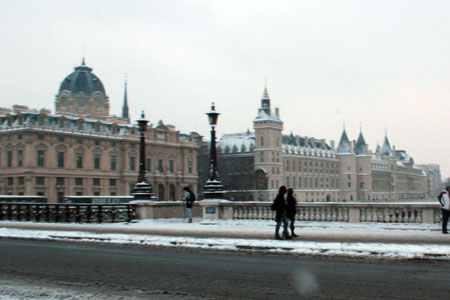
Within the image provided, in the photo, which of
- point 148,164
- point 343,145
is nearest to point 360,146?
Result: point 343,145

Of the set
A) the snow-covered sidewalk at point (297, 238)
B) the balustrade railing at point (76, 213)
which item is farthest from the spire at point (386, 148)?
the snow-covered sidewalk at point (297, 238)

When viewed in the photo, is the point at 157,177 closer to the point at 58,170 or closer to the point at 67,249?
the point at 58,170

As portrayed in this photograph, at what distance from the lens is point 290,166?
438ft

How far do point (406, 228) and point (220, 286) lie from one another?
12.2 metres

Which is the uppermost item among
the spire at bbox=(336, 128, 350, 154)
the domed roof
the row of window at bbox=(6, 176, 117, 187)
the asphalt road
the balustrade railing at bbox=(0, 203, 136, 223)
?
the domed roof

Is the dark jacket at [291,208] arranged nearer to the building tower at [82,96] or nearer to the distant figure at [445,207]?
the distant figure at [445,207]

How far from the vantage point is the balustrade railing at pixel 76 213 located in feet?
82.3

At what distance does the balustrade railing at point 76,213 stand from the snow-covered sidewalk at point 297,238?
2329 millimetres

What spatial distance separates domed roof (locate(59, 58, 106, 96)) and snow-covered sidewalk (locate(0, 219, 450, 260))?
73.1 meters

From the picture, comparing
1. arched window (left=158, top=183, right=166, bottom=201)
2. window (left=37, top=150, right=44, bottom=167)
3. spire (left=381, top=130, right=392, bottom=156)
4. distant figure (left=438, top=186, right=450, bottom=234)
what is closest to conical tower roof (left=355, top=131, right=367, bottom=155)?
spire (left=381, top=130, right=392, bottom=156)

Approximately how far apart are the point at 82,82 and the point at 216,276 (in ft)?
291

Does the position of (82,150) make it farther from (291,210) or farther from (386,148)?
(386,148)

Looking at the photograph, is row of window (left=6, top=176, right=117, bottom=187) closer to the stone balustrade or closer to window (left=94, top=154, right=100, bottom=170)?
window (left=94, top=154, right=100, bottom=170)

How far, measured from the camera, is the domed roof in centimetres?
9331
